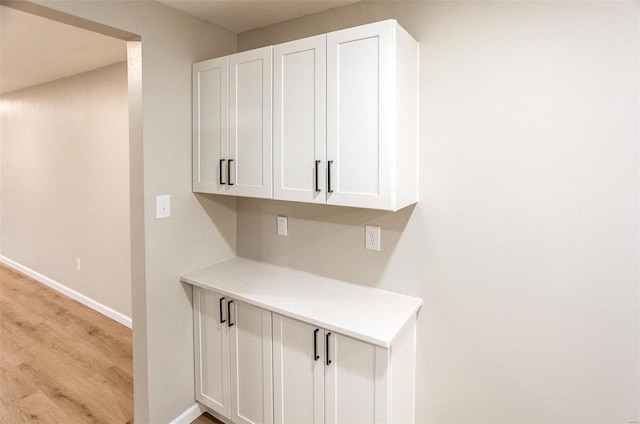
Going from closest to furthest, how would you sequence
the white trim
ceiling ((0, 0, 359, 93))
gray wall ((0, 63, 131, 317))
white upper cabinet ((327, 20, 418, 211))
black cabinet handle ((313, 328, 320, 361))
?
1. white upper cabinet ((327, 20, 418, 211))
2. black cabinet handle ((313, 328, 320, 361))
3. ceiling ((0, 0, 359, 93))
4. the white trim
5. gray wall ((0, 63, 131, 317))

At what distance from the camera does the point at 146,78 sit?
77.5 inches

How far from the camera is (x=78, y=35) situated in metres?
2.52

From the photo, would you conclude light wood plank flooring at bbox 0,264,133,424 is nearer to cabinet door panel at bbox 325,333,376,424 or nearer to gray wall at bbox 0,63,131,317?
gray wall at bbox 0,63,131,317

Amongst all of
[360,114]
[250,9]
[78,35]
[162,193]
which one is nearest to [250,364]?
[162,193]

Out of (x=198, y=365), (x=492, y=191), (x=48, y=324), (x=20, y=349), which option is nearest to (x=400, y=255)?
(x=492, y=191)

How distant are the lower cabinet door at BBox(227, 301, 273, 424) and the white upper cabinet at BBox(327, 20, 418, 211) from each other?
778 mm

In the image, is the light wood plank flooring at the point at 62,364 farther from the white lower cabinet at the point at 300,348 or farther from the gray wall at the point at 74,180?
the white lower cabinet at the point at 300,348

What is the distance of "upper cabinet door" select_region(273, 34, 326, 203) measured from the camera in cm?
176

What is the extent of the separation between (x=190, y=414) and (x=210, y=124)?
1734 mm

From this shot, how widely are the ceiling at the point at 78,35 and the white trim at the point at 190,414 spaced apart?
2321 millimetres

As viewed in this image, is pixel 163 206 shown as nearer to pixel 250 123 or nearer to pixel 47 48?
pixel 250 123

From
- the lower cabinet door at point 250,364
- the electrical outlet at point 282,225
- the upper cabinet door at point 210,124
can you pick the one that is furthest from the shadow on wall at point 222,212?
the lower cabinet door at point 250,364

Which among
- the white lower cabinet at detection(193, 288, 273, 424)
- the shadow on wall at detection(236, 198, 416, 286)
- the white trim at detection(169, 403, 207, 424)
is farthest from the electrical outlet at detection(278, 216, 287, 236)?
the white trim at detection(169, 403, 207, 424)

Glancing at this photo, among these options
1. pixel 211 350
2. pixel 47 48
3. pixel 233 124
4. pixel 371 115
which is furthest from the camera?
pixel 47 48
